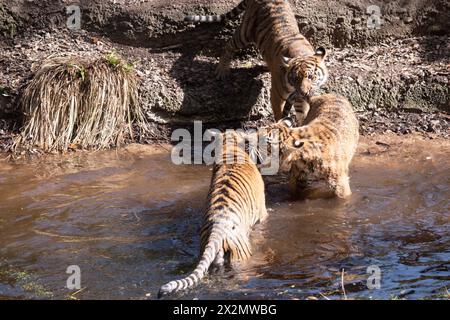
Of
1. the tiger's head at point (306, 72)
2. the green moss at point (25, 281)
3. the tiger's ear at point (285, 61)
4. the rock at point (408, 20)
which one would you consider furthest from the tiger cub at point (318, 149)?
the rock at point (408, 20)

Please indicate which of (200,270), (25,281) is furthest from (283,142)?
(25,281)

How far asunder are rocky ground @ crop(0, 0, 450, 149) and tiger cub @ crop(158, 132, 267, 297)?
2296 mm

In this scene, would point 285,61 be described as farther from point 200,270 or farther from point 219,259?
point 200,270

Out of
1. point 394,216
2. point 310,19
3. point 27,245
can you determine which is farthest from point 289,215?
point 310,19

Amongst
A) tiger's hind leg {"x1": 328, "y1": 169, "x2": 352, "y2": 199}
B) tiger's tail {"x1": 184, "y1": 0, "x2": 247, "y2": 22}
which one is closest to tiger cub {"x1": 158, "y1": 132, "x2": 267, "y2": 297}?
tiger's hind leg {"x1": 328, "y1": 169, "x2": 352, "y2": 199}

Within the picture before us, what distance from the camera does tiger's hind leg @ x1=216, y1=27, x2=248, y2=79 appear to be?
342 inches

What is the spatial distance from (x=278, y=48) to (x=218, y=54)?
4.10ft

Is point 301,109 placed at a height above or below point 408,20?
below

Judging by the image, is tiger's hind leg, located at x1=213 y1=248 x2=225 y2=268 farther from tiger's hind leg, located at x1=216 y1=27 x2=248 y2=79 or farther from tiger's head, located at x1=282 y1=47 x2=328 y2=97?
tiger's hind leg, located at x1=216 y1=27 x2=248 y2=79

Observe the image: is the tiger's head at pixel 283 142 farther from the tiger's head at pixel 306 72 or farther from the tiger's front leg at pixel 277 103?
the tiger's front leg at pixel 277 103

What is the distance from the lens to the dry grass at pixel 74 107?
818 centimetres

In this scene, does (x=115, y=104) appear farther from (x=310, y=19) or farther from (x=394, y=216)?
(x=394, y=216)

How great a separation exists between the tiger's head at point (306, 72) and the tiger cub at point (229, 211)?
1480 millimetres

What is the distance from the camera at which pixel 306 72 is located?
24.8 feet
